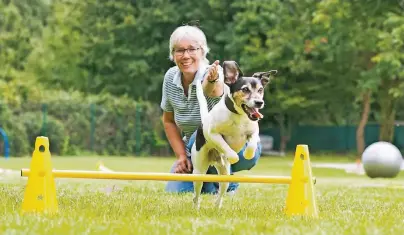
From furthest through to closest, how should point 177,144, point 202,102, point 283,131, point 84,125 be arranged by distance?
point 283,131
point 84,125
point 177,144
point 202,102

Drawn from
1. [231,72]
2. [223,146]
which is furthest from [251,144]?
[231,72]

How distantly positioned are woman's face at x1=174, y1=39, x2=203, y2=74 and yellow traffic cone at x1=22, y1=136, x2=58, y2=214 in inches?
77.7

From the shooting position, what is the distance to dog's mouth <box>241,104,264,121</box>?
6.01 m

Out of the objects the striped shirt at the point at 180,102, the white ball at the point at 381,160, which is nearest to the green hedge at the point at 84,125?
the white ball at the point at 381,160

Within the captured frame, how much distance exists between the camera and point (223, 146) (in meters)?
6.42

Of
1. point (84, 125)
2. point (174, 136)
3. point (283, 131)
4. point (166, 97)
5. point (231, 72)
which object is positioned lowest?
point (283, 131)

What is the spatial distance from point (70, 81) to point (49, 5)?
23.0 feet

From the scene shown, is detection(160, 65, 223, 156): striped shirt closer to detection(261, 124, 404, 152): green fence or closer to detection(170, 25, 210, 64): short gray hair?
detection(170, 25, 210, 64): short gray hair

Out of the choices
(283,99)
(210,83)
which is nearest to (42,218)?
(210,83)

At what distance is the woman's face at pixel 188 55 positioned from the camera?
7699 mm

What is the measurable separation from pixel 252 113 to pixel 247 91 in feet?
0.55

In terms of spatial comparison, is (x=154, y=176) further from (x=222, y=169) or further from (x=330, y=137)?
(x=330, y=137)

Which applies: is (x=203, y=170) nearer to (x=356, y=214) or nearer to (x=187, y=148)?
(x=356, y=214)

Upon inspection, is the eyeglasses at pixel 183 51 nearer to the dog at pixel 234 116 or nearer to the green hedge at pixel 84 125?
the dog at pixel 234 116
